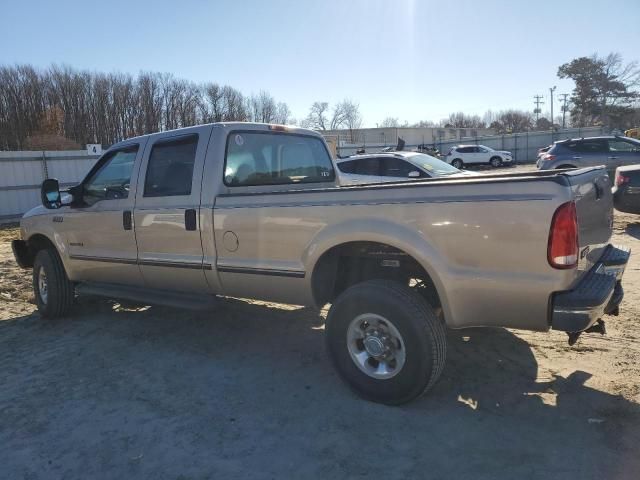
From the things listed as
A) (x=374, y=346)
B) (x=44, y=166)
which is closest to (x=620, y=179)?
(x=374, y=346)

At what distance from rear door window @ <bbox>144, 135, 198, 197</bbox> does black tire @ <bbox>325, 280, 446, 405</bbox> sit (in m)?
1.86

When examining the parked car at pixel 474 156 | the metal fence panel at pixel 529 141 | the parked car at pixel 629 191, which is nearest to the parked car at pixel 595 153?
the parked car at pixel 629 191

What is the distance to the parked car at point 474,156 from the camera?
37375 mm

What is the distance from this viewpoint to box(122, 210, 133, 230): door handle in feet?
16.1

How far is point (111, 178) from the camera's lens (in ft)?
17.3

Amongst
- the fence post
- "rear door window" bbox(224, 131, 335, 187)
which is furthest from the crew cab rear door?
the fence post

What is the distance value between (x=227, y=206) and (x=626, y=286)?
4781 millimetres

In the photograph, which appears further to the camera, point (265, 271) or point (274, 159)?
point (274, 159)

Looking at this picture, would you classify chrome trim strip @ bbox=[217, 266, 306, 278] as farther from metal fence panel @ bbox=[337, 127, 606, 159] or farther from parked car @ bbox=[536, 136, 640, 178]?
metal fence panel @ bbox=[337, 127, 606, 159]

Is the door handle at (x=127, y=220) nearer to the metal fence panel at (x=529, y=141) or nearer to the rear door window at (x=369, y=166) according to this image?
the rear door window at (x=369, y=166)

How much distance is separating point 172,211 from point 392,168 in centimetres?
751

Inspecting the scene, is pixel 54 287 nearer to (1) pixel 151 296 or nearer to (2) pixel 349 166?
(1) pixel 151 296

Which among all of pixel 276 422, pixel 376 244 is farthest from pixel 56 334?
pixel 376 244

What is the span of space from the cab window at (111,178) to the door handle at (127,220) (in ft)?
0.59
